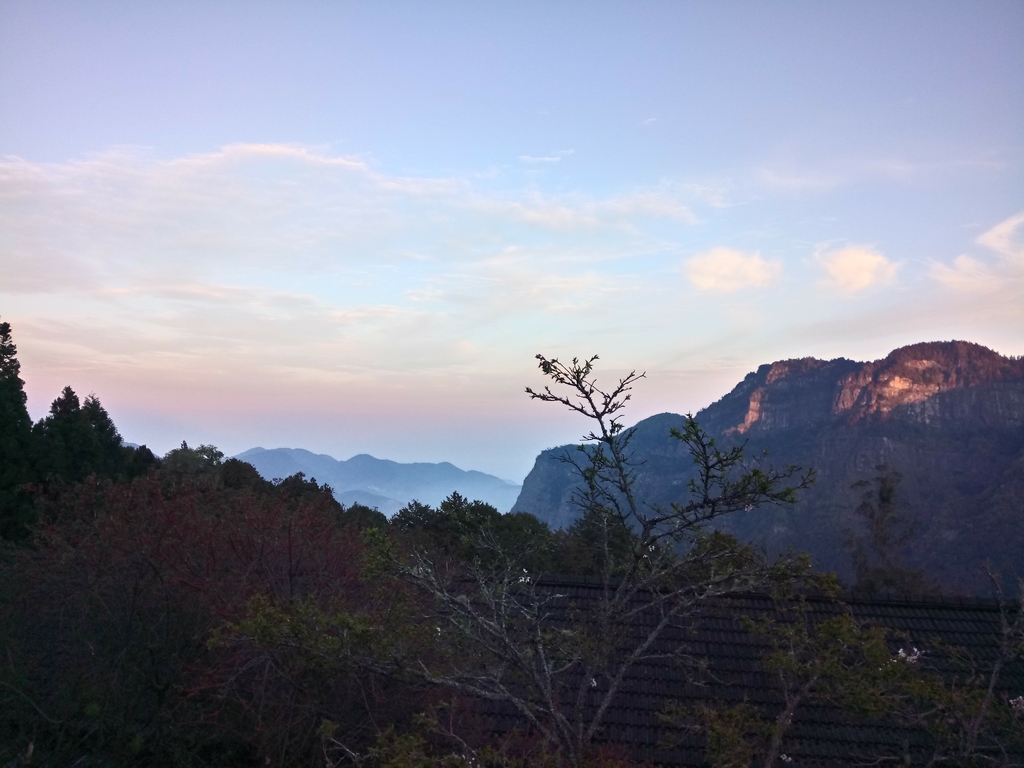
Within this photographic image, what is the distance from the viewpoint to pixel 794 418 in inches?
3898

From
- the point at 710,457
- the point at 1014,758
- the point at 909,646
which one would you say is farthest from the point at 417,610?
the point at 909,646

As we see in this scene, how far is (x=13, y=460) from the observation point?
22.8m

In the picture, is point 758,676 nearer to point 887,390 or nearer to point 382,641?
point 382,641

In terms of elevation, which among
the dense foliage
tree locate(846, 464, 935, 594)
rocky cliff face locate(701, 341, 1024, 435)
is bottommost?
tree locate(846, 464, 935, 594)

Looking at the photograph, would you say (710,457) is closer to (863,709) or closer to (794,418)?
(863,709)

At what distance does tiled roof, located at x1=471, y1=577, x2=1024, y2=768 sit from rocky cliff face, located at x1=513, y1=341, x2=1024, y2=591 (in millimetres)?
44184

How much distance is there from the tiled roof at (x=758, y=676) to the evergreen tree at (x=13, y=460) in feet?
56.2

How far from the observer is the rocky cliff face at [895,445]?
2324 inches

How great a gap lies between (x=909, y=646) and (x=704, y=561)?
6233 millimetres

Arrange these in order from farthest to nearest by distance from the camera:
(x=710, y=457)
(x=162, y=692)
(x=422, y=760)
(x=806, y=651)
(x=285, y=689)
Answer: (x=162, y=692) < (x=285, y=689) < (x=806, y=651) < (x=710, y=457) < (x=422, y=760)

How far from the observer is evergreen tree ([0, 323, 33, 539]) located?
69.7ft

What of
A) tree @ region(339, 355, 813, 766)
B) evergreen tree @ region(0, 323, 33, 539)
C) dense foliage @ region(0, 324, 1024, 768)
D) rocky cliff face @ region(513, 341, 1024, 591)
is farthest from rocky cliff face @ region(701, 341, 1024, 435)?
tree @ region(339, 355, 813, 766)

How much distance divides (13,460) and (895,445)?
84.5 meters

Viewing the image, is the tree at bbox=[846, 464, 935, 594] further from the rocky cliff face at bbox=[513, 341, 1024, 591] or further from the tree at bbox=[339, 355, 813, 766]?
the tree at bbox=[339, 355, 813, 766]
